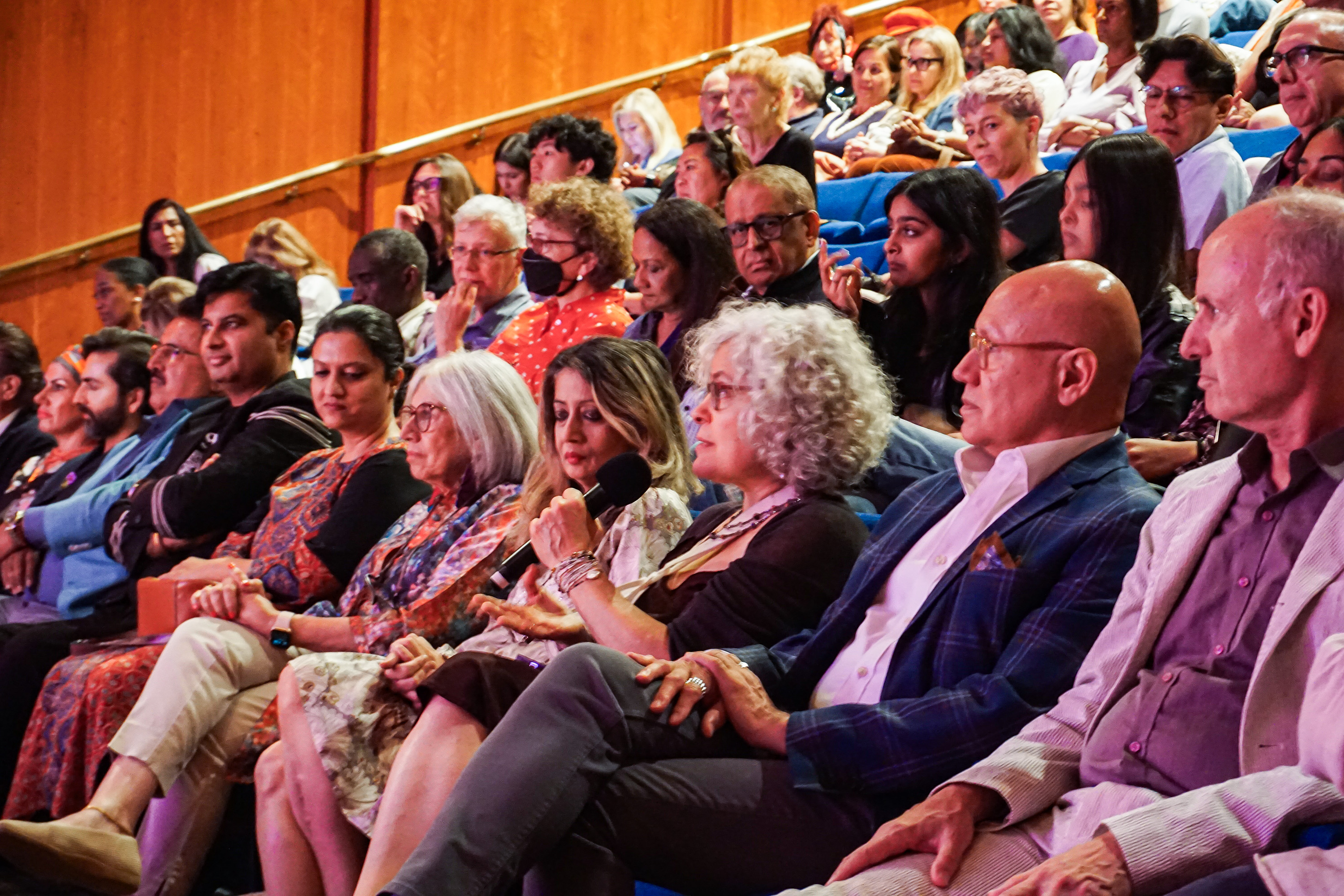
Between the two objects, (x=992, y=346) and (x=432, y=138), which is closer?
(x=992, y=346)

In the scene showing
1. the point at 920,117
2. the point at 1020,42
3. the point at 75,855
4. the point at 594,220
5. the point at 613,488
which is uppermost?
the point at 1020,42

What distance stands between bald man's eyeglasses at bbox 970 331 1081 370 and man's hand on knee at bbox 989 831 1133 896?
67 cm

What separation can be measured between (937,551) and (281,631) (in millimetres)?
1265

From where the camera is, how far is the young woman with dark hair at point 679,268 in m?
3.45

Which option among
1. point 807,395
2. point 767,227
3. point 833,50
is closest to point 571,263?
point 767,227

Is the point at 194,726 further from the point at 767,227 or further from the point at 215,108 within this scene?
the point at 215,108

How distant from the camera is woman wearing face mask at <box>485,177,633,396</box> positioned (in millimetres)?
3887

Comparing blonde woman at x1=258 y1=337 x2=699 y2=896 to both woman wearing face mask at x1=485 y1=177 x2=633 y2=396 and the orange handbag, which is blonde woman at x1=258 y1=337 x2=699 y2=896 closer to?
the orange handbag

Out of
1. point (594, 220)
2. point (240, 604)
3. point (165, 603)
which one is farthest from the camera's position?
point (594, 220)

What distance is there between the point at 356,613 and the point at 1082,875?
5.51 ft

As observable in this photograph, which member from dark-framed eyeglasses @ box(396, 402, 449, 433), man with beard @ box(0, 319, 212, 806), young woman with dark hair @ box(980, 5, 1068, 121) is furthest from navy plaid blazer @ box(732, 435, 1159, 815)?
young woman with dark hair @ box(980, 5, 1068, 121)

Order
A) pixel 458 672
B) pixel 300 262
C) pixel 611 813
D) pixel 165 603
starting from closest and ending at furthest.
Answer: pixel 611 813 < pixel 458 672 < pixel 165 603 < pixel 300 262

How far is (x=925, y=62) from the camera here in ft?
17.8

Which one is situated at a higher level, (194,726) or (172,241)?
(172,241)
